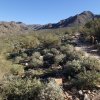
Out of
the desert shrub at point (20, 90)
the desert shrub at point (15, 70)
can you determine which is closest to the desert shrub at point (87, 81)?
the desert shrub at point (20, 90)

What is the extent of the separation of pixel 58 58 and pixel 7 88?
9.01 metres

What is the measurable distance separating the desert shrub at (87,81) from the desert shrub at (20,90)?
2.26 meters

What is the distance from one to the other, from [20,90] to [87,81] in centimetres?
335

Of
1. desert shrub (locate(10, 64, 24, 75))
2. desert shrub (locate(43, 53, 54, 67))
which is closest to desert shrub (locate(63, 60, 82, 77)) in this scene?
desert shrub (locate(10, 64, 24, 75))

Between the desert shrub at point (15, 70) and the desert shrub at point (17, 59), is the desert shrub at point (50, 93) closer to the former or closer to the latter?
the desert shrub at point (15, 70)

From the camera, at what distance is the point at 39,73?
1700cm

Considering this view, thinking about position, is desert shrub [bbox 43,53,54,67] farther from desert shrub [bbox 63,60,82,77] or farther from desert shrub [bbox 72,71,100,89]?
desert shrub [bbox 72,71,100,89]

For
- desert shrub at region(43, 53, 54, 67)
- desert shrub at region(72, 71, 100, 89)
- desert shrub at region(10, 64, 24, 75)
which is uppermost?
desert shrub at region(72, 71, 100, 89)

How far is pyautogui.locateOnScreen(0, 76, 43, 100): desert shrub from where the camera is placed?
11359mm

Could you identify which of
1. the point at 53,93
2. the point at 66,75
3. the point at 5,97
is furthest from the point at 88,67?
the point at 5,97

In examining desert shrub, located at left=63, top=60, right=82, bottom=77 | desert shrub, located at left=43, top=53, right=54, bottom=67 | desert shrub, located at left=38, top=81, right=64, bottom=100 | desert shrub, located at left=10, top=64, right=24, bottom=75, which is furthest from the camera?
desert shrub, located at left=43, top=53, right=54, bottom=67

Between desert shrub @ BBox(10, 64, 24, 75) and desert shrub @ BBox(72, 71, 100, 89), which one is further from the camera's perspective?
desert shrub @ BBox(10, 64, 24, 75)

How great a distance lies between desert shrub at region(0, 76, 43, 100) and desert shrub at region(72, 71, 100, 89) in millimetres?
2261

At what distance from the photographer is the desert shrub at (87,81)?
43.1ft
